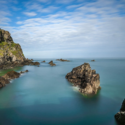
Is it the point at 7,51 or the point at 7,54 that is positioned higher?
the point at 7,51

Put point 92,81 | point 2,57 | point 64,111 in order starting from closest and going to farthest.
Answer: point 64,111
point 92,81
point 2,57

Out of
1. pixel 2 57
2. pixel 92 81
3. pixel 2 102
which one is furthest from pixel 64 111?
pixel 2 57

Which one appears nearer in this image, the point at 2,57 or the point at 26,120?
the point at 26,120

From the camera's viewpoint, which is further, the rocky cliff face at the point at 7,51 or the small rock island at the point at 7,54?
the rocky cliff face at the point at 7,51

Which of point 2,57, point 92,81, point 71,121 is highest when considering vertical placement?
point 2,57

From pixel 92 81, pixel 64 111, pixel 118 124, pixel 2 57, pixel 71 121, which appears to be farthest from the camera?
pixel 2 57

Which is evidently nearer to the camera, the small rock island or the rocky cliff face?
the small rock island

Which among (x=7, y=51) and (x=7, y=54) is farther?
(x=7, y=51)

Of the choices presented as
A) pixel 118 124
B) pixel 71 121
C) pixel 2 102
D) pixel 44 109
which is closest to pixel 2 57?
pixel 2 102

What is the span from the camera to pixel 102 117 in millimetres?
12836

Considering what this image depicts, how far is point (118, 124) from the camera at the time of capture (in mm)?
11352

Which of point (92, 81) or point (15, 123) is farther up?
point (92, 81)

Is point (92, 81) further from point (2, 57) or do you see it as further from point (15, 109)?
point (2, 57)

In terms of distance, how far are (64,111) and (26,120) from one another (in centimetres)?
535
